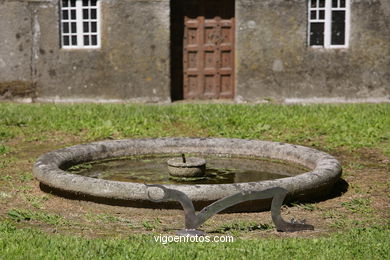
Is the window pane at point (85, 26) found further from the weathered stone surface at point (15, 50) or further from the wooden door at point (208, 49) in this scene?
the wooden door at point (208, 49)

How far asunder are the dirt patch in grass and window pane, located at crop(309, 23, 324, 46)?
23.3 ft

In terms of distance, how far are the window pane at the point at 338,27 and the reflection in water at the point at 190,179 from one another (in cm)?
687

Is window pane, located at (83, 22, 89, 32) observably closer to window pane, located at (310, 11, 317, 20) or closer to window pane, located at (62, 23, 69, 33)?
window pane, located at (62, 23, 69, 33)

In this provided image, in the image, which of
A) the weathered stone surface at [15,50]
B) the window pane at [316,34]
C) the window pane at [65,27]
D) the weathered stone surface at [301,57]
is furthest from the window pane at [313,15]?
the weathered stone surface at [15,50]

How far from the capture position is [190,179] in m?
8.02

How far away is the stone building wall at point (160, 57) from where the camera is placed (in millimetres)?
15039

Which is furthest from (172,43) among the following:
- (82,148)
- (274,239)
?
(274,239)

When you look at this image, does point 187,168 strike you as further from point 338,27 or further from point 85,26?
point 338,27

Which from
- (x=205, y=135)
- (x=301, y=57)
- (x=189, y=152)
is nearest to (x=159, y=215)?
(x=189, y=152)

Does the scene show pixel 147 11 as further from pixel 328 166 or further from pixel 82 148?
pixel 328 166

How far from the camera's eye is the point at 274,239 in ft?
19.8

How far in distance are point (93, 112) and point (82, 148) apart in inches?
164

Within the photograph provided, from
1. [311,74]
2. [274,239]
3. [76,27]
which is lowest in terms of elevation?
[274,239]

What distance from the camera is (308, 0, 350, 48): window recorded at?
50.0ft
